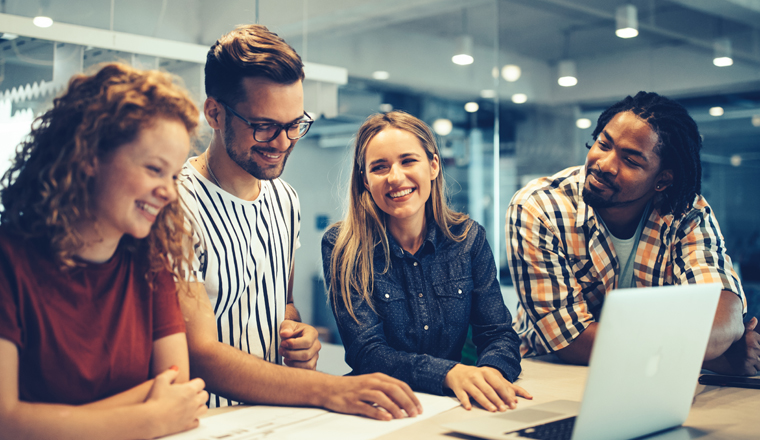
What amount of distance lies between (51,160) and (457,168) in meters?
3.62

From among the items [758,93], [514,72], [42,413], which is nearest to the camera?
[42,413]

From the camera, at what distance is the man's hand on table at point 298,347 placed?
4.59ft

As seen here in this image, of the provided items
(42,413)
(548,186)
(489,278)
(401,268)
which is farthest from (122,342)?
(548,186)

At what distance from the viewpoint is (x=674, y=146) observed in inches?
73.3

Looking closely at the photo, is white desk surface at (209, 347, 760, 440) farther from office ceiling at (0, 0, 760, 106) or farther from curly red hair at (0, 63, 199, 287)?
office ceiling at (0, 0, 760, 106)

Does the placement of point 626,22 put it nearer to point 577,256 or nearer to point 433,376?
point 577,256

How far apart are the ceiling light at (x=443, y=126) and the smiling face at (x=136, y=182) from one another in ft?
11.6

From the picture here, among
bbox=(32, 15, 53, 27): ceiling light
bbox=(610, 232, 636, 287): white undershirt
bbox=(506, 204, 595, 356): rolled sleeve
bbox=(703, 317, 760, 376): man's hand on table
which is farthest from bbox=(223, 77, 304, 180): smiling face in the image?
bbox=(703, 317, 760, 376): man's hand on table

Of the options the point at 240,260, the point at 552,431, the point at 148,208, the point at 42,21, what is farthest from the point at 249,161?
the point at 42,21

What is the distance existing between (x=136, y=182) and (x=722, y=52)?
383 cm

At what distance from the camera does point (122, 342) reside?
1.08 m

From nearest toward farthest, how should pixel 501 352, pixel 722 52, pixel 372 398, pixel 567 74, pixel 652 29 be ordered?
1. pixel 372 398
2. pixel 501 352
3. pixel 722 52
4. pixel 652 29
5. pixel 567 74

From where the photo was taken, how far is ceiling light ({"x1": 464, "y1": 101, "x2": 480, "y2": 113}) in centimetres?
445

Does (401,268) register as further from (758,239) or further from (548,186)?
(758,239)
